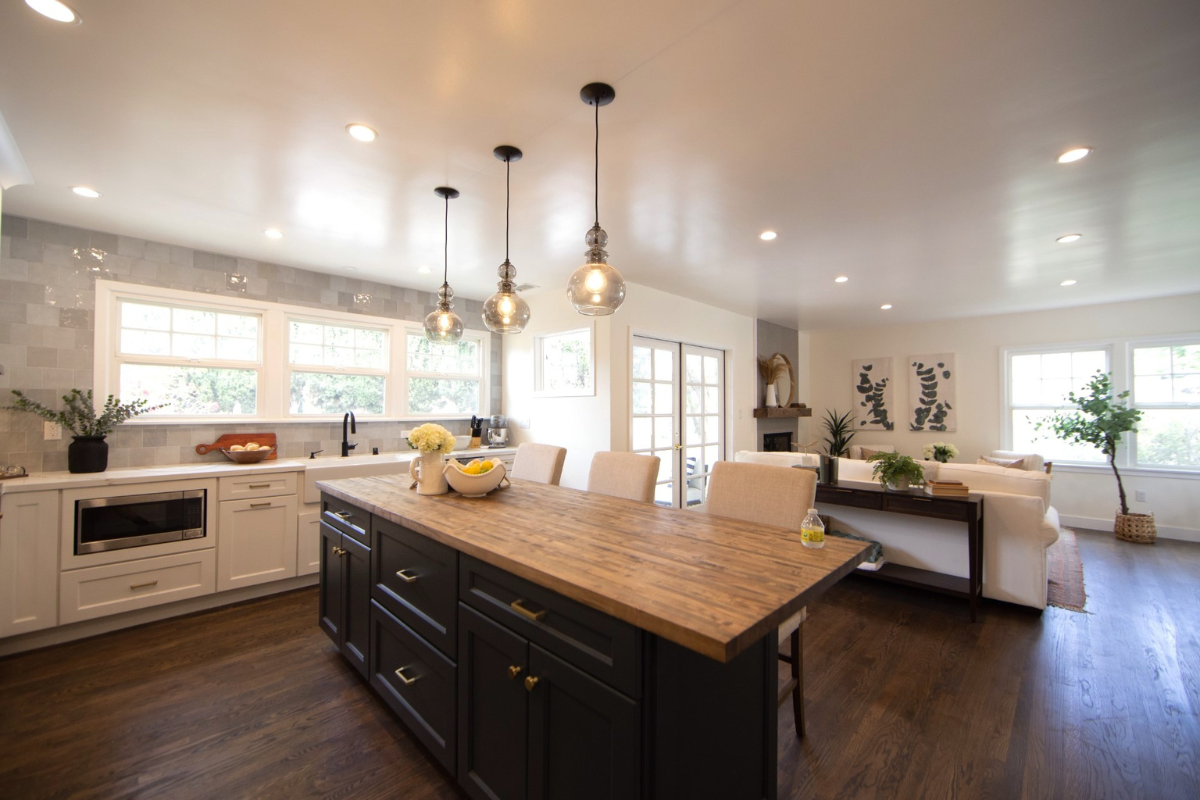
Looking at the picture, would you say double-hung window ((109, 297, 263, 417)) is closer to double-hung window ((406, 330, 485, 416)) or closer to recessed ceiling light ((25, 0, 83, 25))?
double-hung window ((406, 330, 485, 416))

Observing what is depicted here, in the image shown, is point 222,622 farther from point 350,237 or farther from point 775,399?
point 775,399

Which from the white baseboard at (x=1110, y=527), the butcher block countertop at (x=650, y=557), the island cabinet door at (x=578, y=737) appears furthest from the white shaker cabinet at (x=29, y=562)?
the white baseboard at (x=1110, y=527)

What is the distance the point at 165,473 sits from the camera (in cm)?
295

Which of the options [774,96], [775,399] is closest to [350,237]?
[774,96]

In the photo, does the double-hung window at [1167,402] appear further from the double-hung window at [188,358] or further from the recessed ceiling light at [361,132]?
the double-hung window at [188,358]

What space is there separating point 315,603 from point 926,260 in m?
5.09

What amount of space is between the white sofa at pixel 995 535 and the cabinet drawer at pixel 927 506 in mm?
318

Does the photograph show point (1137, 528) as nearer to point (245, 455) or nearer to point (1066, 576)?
point (1066, 576)

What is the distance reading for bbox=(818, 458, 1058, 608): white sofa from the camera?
2.94 metres

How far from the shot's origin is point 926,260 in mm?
3678

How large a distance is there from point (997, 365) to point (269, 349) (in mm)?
7725

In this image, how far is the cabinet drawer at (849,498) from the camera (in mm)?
3248

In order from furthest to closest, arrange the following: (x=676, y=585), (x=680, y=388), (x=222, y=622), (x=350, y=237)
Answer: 1. (x=680, y=388)
2. (x=350, y=237)
3. (x=222, y=622)
4. (x=676, y=585)

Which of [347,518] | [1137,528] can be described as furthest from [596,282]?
[1137,528]
